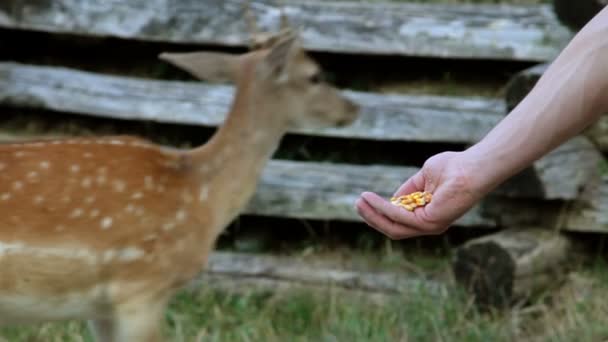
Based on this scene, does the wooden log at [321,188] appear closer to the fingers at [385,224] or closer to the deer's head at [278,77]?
the deer's head at [278,77]

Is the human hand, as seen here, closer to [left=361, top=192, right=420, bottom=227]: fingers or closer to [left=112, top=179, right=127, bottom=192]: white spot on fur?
[left=361, top=192, right=420, bottom=227]: fingers

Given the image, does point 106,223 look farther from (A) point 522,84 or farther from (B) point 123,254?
(A) point 522,84

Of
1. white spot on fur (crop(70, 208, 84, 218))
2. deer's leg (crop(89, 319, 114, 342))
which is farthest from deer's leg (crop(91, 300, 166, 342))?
white spot on fur (crop(70, 208, 84, 218))

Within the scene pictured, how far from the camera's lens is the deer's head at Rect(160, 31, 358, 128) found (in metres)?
4.50

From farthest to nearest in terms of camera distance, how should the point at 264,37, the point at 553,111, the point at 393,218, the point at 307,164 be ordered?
the point at 307,164
the point at 264,37
the point at 393,218
the point at 553,111

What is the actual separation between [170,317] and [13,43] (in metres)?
1.83

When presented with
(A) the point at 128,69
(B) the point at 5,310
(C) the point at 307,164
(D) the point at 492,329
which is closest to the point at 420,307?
(D) the point at 492,329

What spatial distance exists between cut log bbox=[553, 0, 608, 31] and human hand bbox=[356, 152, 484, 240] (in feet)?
7.57

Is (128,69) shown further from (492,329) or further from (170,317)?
(492,329)

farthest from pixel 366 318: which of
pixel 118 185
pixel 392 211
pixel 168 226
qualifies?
pixel 392 211

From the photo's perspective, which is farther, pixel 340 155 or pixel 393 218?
pixel 340 155

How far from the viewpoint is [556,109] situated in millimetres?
2117

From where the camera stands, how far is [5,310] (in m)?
3.79

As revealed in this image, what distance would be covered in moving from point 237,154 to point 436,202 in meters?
2.13
